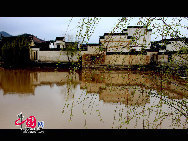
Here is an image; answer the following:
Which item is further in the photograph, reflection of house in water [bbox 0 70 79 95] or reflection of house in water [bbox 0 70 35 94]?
reflection of house in water [bbox 0 70 79 95]

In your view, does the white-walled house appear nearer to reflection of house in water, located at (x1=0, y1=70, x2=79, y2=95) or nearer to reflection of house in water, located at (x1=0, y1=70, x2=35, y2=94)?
reflection of house in water, located at (x1=0, y1=70, x2=79, y2=95)

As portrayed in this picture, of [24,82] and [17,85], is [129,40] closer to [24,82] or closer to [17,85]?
[17,85]

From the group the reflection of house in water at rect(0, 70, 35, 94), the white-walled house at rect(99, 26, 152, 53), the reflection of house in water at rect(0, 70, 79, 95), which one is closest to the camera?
the white-walled house at rect(99, 26, 152, 53)

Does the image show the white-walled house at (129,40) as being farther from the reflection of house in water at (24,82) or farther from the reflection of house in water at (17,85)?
the reflection of house in water at (17,85)

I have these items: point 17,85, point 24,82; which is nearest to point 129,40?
point 17,85

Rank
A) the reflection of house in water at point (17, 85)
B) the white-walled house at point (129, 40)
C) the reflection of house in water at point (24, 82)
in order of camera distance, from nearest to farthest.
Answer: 1. the white-walled house at point (129, 40)
2. the reflection of house in water at point (17, 85)
3. the reflection of house in water at point (24, 82)

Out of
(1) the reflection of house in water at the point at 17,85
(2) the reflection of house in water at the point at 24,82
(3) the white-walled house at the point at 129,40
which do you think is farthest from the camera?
(2) the reflection of house in water at the point at 24,82

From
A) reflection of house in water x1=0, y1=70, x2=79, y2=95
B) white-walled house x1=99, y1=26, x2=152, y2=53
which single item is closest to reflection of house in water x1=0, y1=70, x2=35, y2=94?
reflection of house in water x1=0, y1=70, x2=79, y2=95

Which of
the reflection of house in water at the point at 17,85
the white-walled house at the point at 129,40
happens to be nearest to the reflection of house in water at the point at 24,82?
the reflection of house in water at the point at 17,85

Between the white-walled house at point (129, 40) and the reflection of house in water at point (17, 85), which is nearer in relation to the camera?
the white-walled house at point (129, 40)

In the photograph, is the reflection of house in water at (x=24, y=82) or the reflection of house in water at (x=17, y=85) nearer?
the reflection of house in water at (x=17, y=85)

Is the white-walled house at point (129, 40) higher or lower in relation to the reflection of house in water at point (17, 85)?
higher
